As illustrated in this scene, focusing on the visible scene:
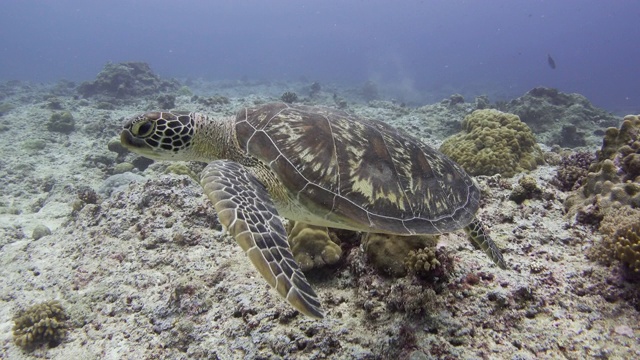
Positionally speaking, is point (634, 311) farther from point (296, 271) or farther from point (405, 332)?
point (296, 271)

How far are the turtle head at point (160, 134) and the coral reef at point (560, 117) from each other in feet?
37.4

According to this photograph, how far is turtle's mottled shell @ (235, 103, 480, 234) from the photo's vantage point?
9.11 ft

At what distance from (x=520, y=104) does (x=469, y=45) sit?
536ft

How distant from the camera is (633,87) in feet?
244

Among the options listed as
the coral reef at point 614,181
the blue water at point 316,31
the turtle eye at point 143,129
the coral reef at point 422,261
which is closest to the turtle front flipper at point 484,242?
the coral reef at point 422,261

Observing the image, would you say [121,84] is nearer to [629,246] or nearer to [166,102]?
[166,102]

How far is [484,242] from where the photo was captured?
2.95m

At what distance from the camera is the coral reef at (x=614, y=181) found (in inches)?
127

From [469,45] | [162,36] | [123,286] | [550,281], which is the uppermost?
[550,281]

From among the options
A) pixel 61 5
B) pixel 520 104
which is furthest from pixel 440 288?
pixel 61 5

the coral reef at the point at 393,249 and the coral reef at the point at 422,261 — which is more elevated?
the coral reef at the point at 422,261

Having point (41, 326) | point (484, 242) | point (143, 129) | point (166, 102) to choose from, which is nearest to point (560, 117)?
point (484, 242)

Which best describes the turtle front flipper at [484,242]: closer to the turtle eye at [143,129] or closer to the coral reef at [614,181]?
the coral reef at [614,181]

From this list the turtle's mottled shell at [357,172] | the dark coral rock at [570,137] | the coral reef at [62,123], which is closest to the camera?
the turtle's mottled shell at [357,172]
